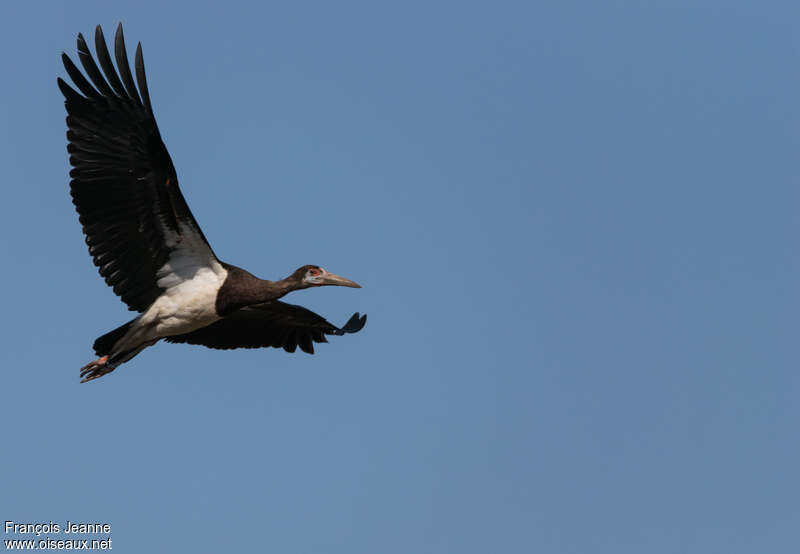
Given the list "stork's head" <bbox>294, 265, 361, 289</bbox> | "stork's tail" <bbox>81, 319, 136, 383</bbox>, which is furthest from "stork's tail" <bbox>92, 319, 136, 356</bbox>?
"stork's head" <bbox>294, 265, 361, 289</bbox>

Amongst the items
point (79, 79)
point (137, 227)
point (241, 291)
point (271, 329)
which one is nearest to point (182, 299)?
point (241, 291)

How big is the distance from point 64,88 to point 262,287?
13.2 ft

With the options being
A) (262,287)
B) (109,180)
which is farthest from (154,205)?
(262,287)

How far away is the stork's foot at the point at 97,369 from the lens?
17.7 metres

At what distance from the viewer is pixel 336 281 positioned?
1856 cm

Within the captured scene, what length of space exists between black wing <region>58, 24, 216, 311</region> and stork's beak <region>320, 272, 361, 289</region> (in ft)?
7.78

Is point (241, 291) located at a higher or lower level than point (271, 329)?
lower

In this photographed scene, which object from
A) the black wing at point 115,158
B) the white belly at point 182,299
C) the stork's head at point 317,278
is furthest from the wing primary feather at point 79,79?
the stork's head at point 317,278

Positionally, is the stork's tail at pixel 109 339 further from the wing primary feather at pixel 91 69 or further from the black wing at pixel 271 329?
the wing primary feather at pixel 91 69

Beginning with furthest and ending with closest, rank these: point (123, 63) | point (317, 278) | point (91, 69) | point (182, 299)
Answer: point (317, 278) → point (182, 299) → point (91, 69) → point (123, 63)

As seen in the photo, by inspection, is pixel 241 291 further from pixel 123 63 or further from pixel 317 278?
pixel 123 63

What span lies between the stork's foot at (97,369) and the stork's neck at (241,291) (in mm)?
1830

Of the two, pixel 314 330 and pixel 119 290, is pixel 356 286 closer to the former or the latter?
pixel 314 330

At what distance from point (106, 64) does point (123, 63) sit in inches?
11.2
